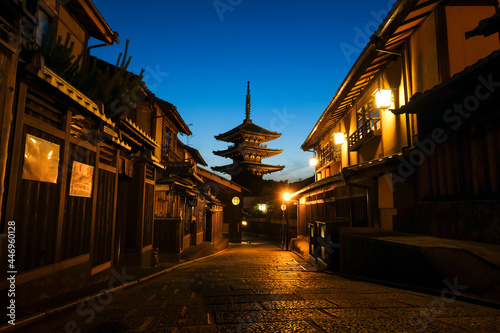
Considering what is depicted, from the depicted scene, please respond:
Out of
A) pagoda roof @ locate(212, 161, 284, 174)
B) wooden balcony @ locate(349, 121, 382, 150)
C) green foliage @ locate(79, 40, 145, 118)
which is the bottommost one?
green foliage @ locate(79, 40, 145, 118)

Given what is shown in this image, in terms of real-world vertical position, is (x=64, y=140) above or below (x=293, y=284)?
above

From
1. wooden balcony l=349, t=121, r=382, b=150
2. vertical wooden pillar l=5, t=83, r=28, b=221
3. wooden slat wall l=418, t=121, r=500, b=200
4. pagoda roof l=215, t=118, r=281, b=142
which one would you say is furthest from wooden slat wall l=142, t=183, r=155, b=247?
pagoda roof l=215, t=118, r=281, b=142

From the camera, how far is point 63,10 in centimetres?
920

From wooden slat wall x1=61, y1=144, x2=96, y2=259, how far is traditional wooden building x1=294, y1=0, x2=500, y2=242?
8.53 m

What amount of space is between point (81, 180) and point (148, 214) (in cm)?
500

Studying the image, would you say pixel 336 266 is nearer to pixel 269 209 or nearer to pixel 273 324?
pixel 273 324

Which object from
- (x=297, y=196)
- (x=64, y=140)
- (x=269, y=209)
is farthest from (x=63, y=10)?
(x=269, y=209)

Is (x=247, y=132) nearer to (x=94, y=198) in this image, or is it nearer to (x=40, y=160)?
(x=94, y=198)

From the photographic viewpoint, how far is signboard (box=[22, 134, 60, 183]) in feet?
16.0

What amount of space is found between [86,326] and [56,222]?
2.74 m

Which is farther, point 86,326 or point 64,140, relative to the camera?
point 64,140

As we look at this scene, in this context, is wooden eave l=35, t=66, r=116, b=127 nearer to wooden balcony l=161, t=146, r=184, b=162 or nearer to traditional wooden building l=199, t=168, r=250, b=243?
wooden balcony l=161, t=146, r=184, b=162

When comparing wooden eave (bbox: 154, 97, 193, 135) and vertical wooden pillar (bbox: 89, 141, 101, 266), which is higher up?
wooden eave (bbox: 154, 97, 193, 135)

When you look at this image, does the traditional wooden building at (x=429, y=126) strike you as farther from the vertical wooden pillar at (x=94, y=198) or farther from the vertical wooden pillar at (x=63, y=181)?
the vertical wooden pillar at (x=63, y=181)
